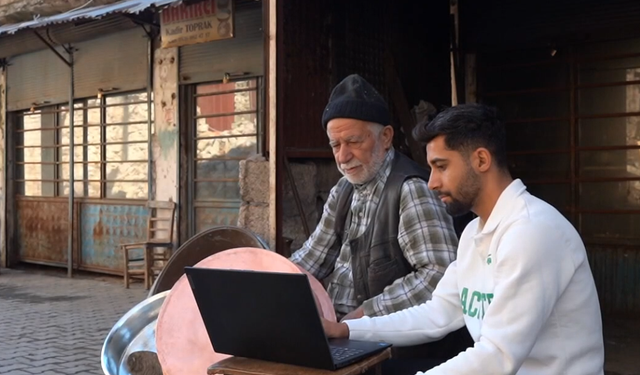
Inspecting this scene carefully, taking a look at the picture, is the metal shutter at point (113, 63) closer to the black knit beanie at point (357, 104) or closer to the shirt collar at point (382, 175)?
the black knit beanie at point (357, 104)

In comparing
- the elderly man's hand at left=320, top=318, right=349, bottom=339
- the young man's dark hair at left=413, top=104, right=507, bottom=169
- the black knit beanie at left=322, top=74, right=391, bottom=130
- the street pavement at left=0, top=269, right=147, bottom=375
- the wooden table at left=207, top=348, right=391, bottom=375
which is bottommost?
the street pavement at left=0, top=269, right=147, bottom=375

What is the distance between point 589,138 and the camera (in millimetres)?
6375

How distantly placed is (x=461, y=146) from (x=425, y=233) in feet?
2.76

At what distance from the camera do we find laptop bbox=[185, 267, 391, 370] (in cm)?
191

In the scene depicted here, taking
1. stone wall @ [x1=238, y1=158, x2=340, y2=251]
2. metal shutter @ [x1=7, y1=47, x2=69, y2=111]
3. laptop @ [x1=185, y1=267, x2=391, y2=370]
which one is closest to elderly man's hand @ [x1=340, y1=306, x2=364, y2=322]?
laptop @ [x1=185, y1=267, x2=391, y2=370]

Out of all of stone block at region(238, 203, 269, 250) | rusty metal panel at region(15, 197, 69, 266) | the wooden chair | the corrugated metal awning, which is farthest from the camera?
rusty metal panel at region(15, 197, 69, 266)

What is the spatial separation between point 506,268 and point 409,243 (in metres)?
1.05

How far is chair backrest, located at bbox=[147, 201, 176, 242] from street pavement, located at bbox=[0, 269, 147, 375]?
69cm

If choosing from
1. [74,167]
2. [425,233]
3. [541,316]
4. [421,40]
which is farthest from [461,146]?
[74,167]

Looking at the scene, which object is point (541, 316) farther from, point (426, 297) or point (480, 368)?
point (426, 297)

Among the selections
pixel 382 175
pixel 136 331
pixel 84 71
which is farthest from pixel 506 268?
pixel 84 71

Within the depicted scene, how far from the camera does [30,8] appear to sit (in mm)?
10305

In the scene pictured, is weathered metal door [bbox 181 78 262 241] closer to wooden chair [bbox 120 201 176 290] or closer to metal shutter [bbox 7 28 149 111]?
wooden chair [bbox 120 201 176 290]

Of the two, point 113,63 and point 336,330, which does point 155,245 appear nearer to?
point 113,63
